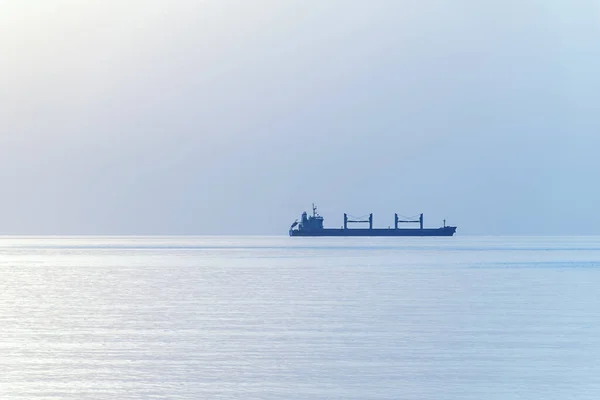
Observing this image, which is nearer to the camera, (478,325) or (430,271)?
(478,325)

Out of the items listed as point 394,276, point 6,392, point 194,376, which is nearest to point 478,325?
point 194,376

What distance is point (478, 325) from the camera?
27391 mm

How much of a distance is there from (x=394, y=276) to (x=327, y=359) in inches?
1297

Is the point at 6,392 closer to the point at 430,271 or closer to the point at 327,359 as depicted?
the point at 327,359

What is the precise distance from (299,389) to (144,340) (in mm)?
7378

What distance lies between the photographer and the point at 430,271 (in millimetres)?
59844

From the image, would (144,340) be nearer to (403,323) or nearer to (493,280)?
(403,323)

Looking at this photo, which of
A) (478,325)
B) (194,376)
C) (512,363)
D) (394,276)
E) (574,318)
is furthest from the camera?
(394,276)

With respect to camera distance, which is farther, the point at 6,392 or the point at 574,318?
the point at 574,318

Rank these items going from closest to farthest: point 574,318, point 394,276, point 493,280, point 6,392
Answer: point 6,392 < point 574,318 < point 493,280 < point 394,276

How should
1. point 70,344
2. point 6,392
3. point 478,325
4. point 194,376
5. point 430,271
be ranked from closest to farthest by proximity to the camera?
point 6,392
point 194,376
point 70,344
point 478,325
point 430,271

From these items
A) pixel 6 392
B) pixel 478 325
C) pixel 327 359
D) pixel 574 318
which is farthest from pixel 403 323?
pixel 6 392

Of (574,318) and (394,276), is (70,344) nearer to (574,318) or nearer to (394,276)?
(574,318)

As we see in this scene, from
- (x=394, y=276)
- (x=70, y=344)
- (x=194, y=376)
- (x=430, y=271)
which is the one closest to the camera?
(x=194, y=376)
